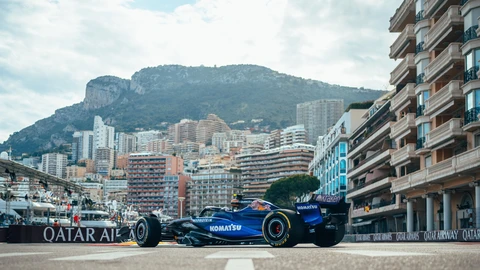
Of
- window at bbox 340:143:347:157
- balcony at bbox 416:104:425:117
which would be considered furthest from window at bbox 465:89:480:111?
window at bbox 340:143:347:157

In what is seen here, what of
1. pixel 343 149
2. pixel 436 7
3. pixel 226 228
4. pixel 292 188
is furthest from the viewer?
pixel 292 188

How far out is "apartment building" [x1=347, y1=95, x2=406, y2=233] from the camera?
64.2m

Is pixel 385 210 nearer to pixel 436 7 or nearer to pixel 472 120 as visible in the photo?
pixel 436 7

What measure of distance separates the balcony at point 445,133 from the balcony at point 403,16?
38.1ft

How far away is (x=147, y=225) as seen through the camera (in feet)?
57.6

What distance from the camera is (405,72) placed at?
5212 centimetres

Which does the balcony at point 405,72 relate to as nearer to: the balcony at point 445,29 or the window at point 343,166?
the balcony at point 445,29

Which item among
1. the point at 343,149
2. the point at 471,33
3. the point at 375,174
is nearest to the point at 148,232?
the point at 471,33

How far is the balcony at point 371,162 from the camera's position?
63.7 metres

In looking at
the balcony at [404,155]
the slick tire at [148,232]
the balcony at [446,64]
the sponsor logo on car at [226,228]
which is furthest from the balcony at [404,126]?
the slick tire at [148,232]

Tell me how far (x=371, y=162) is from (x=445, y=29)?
29.5m

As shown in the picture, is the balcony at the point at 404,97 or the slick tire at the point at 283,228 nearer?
the slick tire at the point at 283,228

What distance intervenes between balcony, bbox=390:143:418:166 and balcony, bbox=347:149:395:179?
27.3 feet

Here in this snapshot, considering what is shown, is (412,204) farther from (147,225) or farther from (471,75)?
(147,225)
